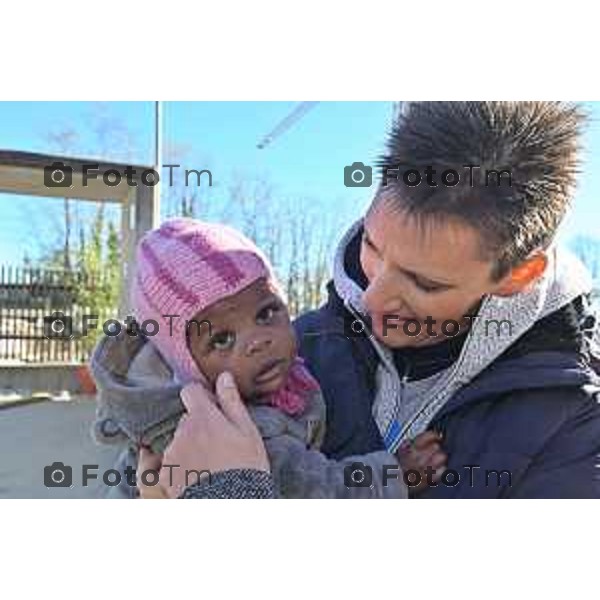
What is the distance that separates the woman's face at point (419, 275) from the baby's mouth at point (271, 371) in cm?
10

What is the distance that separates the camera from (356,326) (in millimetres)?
833

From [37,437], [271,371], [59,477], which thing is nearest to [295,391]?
[271,371]

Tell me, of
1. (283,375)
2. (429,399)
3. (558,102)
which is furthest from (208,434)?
(558,102)

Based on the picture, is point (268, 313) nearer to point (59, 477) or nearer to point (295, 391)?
point (295, 391)

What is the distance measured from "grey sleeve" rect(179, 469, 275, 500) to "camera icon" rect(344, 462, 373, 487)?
0.27ft

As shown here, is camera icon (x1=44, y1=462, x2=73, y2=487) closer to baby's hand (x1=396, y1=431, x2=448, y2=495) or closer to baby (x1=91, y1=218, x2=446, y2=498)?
baby (x1=91, y1=218, x2=446, y2=498)

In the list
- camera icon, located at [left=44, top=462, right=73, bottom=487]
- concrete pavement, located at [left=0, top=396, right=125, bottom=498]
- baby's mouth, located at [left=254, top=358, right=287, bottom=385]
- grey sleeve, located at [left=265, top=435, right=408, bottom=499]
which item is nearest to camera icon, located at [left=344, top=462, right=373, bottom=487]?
grey sleeve, located at [left=265, top=435, right=408, bottom=499]

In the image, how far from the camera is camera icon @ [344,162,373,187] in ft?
2.78

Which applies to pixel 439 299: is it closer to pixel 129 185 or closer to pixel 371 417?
pixel 371 417

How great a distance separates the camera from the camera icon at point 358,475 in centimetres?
75

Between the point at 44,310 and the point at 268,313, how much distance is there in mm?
571

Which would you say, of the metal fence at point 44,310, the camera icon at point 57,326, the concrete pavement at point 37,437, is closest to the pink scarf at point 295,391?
the metal fence at point 44,310
